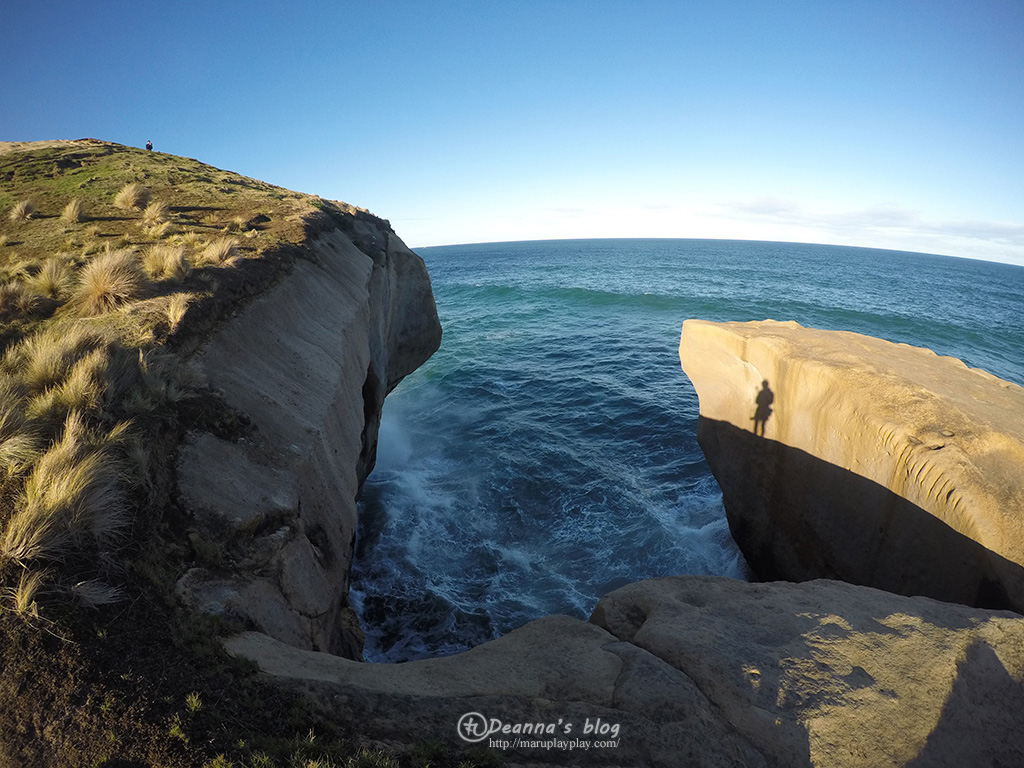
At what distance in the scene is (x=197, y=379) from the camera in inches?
235

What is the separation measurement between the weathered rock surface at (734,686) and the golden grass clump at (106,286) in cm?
588

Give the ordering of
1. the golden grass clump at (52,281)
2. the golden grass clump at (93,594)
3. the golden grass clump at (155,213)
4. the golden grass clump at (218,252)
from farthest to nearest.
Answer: the golden grass clump at (155,213)
the golden grass clump at (218,252)
the golden grass clump at (52,281)
the golden grass clump at (93,594)

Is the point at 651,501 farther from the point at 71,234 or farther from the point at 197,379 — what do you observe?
the point at 71,234

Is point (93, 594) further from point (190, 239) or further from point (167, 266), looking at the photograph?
point (190, 239)

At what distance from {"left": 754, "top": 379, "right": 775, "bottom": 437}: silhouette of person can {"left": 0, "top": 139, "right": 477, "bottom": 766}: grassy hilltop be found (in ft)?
28.9

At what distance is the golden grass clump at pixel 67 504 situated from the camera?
3605 millimetres

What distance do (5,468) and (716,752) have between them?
6.44 meters

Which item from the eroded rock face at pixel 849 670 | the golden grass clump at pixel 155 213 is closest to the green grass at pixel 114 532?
the eroded rock face at pixel 849 670

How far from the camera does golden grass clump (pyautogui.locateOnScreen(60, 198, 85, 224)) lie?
10.9m

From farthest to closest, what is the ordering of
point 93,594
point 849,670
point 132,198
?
point 132,198 → point 849,670 → point 93,594

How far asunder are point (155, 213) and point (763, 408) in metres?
14.5

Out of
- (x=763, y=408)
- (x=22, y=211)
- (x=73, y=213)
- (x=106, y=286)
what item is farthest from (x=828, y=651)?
(x=22, y=211)

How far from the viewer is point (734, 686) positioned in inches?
165

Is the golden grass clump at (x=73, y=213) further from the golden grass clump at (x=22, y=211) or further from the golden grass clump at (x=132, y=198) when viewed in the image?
the golden grass clump at (x=132, y=198)
